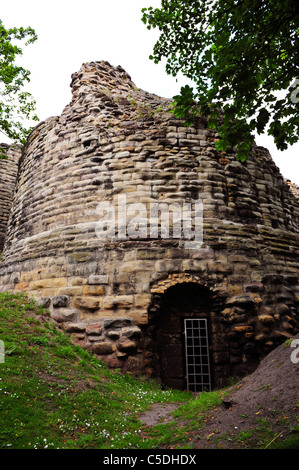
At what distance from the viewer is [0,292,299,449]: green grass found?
3.11 meters

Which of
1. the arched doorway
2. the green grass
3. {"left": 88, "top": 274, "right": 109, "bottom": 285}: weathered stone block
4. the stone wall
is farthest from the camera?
the stone wall

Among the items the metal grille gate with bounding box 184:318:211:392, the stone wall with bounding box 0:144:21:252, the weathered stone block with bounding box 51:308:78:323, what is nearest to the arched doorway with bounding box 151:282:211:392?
the metal grille gate with bounding box 184:318:211:392

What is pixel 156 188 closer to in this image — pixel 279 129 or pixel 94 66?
pixel 279 129

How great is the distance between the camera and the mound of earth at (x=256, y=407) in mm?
3219

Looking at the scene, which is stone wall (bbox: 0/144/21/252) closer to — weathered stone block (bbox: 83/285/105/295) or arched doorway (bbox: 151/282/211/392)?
weathered stone block (bbox: 83/285/105/295)

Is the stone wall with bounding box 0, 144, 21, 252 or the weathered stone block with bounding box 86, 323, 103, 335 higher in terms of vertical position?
the stone wall with bounding box 0, 144, 21, 252

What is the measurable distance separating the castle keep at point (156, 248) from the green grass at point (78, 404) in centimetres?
70

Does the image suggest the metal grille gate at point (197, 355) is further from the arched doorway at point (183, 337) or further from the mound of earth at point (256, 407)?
the mound of earth at point (256, 407)

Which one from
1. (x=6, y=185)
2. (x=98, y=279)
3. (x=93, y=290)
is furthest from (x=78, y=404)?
(x=6, y=185)

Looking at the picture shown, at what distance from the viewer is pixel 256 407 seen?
3617mm

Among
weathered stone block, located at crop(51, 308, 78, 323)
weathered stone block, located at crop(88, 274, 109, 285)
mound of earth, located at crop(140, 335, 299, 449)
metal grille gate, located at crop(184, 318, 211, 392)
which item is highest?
weathered stone block, located at crop(88, 274, 109, 285)

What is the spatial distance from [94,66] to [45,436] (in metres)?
10.0

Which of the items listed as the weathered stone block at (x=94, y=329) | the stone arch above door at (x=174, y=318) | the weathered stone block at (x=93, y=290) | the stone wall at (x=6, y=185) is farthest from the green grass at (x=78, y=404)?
the stone wall at (x=6, y=185)

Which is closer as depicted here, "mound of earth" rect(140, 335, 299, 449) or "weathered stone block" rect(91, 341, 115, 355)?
"mound of earth" rect(140, 335, 299, 449)
